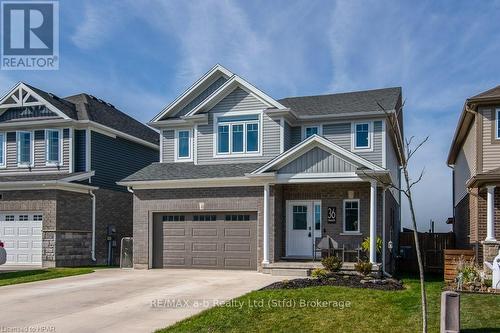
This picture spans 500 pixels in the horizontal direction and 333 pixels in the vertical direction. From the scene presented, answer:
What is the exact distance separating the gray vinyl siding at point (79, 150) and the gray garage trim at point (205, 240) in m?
5.05

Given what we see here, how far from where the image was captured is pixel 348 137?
762 inches

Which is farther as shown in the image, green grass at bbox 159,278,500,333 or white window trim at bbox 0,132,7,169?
white window trim at bbox 0,132,7,169

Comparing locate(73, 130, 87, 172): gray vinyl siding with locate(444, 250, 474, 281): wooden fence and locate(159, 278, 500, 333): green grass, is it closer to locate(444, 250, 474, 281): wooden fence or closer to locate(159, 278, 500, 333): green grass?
locate(159, 278, 500, 333): green grass

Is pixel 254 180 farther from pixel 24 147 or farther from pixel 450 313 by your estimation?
pixel 24 147

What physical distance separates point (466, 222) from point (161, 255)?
1162cm

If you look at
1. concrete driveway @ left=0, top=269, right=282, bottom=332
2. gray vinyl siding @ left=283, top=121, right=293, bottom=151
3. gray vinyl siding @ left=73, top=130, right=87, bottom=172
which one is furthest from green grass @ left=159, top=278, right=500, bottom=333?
gray vinyl siding @ left=73, top=130, right=87, bottom=172

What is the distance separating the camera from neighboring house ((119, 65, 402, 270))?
57.1 feet

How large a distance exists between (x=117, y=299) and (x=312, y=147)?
785cm

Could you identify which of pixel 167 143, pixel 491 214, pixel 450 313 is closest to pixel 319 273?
pixel 491 214

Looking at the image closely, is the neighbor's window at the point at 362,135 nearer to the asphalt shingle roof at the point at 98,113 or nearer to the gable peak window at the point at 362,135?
the gable peak window at the point at 362,135

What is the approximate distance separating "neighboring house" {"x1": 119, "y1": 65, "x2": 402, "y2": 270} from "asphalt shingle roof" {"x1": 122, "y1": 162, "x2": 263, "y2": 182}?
0.04 meters

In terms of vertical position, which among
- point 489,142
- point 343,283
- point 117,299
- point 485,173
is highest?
point 489,142

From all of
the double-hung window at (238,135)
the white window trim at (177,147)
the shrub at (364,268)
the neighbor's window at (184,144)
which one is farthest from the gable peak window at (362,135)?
the neighbor's window at (184,144)

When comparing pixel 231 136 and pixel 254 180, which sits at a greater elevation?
pixel 231 136
